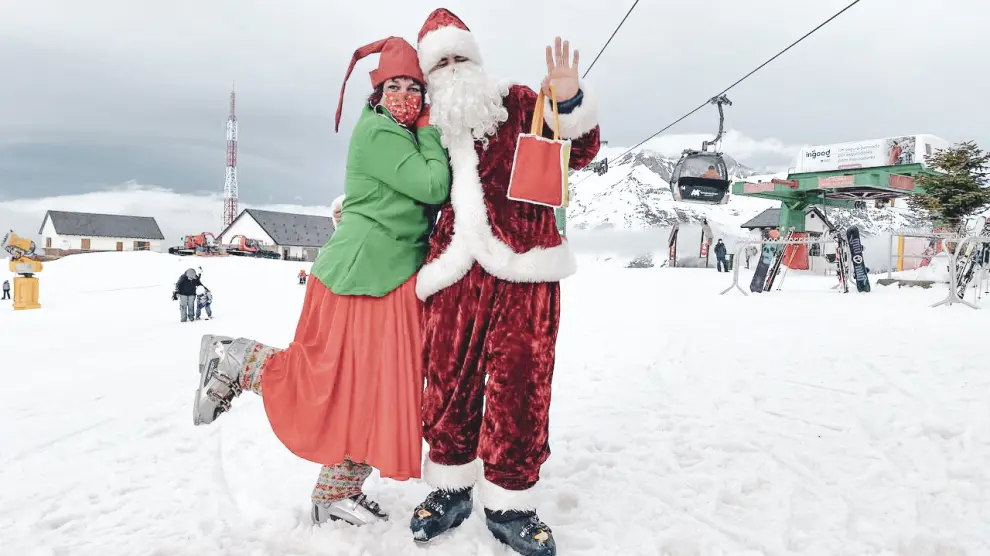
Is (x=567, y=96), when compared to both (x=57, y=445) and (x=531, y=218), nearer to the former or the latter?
(x=531, y=218)

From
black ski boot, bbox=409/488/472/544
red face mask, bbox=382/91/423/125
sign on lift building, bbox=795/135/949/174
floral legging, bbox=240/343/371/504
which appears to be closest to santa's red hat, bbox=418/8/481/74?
red face mask, bbox=382/91/423/125

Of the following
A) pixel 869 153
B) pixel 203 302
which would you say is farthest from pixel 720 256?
pixel 203 302

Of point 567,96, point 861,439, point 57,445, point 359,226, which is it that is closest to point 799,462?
point 861,439

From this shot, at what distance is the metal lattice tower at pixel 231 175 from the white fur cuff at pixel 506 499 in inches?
2317

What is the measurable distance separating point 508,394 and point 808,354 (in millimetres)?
4068

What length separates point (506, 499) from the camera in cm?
187

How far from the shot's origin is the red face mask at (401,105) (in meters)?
1.97

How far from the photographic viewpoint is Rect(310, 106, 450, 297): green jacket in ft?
6.10

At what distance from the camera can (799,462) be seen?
2.72m

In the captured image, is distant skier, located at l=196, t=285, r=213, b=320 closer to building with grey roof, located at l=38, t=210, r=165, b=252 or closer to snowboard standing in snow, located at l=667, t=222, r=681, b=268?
snowboard standing in snow, located at l=667, t=222, r=681, b=268

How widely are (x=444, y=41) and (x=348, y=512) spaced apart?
1.67 m

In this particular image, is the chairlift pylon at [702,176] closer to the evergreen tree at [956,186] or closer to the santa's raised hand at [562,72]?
the evergreen tree at [956,186]

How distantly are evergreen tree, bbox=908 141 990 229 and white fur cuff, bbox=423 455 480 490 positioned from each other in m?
25.3

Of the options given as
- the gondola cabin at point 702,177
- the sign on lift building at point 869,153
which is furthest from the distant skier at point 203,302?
the sign on lift building at point 869,153
